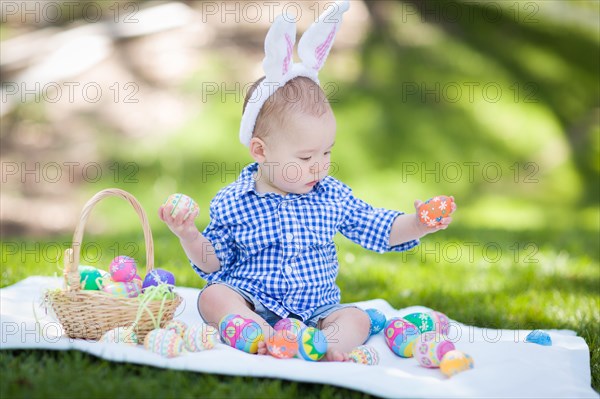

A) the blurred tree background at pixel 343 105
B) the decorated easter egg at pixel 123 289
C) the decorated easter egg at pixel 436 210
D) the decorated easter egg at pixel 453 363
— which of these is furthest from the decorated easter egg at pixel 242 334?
the blurred tree background at pixel 343 105

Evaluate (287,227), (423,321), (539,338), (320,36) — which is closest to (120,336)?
(287,227)

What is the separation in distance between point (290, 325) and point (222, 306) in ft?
1.01

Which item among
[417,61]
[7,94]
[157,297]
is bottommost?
[157,297]

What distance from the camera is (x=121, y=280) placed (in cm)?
273

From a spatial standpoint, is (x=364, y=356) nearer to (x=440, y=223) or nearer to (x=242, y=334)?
(x=242, y=334)

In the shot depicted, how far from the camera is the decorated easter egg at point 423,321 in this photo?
2.87 m

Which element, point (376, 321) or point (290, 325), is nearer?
point (290, 325)

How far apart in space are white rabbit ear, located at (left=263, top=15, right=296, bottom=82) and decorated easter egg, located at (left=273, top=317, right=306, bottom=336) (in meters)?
0.90

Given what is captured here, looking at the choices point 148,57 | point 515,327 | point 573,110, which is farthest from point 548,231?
point 148,57

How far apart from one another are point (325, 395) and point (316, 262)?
80 centimetres

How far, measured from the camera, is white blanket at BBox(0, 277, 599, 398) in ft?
7.23

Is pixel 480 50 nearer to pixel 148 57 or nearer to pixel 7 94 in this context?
pixel 148 57

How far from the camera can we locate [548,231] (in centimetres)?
577

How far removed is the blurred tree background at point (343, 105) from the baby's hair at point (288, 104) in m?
3.43
